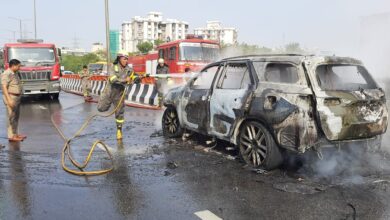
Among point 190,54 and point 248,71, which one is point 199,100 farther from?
point 190,54

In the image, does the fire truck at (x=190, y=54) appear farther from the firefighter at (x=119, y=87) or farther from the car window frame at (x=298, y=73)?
the car window frame at (x=298, y=73)

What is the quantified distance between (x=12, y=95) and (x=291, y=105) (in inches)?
233

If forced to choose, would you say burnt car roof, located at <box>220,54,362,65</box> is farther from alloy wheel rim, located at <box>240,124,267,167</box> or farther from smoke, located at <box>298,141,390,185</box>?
smoke, located at <box>298,141,390,185</box>

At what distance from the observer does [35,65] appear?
57.0 ft

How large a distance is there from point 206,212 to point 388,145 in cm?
458

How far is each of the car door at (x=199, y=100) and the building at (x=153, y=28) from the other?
131 meters

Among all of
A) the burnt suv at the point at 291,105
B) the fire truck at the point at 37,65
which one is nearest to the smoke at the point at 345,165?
the burnt suv at the point at 291,105

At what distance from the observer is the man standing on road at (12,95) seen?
26.8ft

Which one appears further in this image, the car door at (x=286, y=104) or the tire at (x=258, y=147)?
the tire at (x=258, y=147)

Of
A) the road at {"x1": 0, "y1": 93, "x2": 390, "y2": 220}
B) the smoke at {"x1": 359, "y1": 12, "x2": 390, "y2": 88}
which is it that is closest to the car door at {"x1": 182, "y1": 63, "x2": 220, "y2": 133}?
the road at {"x1": 0, "y1": 93, "x2": 390, "y2": 220}

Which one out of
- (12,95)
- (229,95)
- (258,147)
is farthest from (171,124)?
(12,95)

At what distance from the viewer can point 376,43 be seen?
12.6m

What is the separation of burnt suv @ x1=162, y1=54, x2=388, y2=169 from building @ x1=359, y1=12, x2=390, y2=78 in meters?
6.12

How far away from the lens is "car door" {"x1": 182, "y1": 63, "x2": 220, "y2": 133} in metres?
6.79
